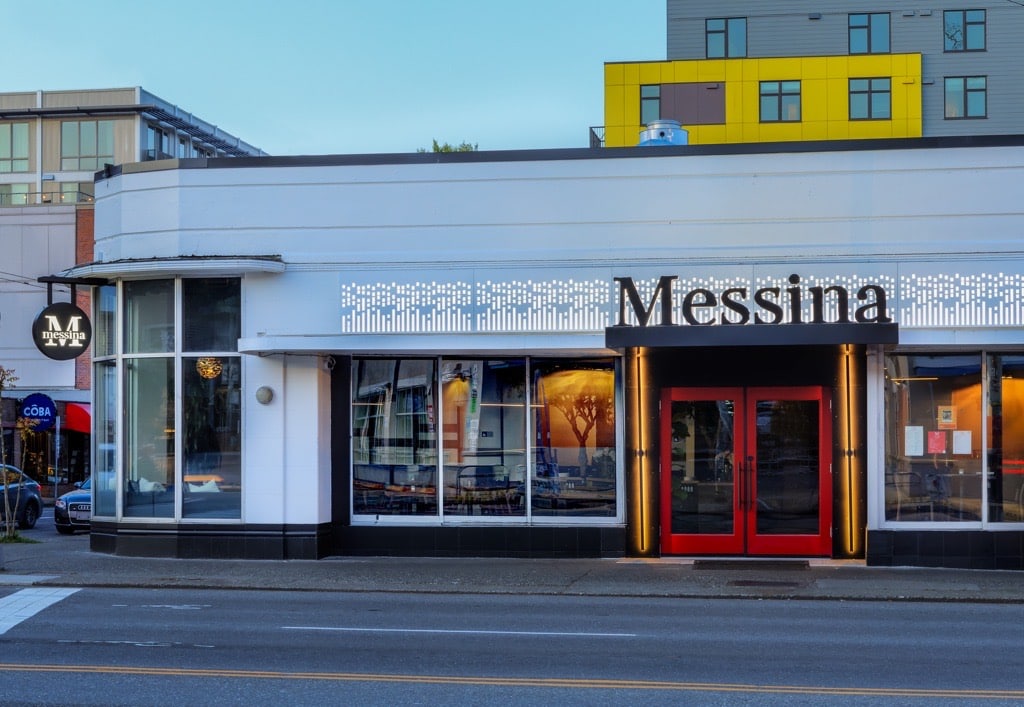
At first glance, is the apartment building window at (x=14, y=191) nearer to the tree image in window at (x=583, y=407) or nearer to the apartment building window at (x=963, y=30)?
the apartment building window at (x=963, y=30)

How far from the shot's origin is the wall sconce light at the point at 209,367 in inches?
741

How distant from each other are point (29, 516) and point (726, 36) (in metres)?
36.2

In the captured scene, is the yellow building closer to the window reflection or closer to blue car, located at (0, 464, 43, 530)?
blue car, located at (0, 464, 43, 530)

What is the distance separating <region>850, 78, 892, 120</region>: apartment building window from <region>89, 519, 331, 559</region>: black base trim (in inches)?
A: 1511

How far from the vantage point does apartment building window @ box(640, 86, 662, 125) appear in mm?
50062

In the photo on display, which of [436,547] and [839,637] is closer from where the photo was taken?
[839,637]

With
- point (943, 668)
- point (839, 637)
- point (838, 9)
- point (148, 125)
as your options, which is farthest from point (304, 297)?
point (148, 125)

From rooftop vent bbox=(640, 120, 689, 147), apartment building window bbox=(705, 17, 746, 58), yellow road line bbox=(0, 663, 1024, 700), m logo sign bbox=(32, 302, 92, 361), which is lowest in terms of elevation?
yellow road line bbox=(0, 663, 1024, 700)

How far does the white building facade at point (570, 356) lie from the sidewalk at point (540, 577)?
0.49 metres

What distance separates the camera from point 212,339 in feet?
61.9

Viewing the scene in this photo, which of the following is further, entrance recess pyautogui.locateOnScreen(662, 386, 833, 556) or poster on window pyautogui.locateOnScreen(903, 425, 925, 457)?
entrance recess pyautogui.locateOnScreen(662, 386, 833, 556)

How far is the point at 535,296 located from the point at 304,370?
3554mm

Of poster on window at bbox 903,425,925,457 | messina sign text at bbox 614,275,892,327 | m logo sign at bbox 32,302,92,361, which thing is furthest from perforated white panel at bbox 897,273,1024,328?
m logo sign at bbox 32,302,92,361

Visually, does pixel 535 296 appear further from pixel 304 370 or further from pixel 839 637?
pixel 839 637
